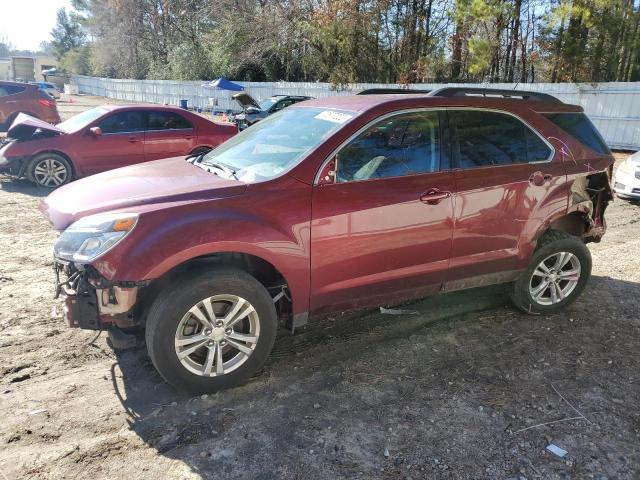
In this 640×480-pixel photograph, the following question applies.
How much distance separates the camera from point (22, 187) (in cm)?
915

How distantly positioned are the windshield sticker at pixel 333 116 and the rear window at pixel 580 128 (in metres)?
1.90

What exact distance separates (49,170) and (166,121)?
224 centimetres

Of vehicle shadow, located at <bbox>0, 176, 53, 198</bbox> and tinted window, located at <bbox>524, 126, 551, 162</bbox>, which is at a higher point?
tinted window, located at <bbox>524, 126, 551, 162</bbox>

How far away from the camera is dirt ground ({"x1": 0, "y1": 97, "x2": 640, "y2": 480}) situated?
2.68m

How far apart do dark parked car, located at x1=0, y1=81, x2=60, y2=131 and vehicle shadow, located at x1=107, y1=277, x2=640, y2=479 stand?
40.1 ft

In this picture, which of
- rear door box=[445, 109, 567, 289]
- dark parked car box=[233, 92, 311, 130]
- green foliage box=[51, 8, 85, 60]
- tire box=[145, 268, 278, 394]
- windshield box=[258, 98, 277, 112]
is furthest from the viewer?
green foliage box=[51, 8, 85, 60]

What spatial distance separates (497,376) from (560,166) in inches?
75.0

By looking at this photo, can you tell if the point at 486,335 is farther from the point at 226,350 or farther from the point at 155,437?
the point at 155,437

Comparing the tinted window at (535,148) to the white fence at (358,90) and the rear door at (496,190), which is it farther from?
the white fence at (358,90)

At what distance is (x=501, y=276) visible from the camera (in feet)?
13.8

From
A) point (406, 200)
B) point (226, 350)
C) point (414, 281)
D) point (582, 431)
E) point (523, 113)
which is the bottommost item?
point (582, 431)

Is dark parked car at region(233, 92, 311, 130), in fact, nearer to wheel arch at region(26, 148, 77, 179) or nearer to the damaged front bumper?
wheel arch at region(26, 148, 77, 179)

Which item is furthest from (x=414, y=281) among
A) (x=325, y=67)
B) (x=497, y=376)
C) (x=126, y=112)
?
(x=325, y=67)

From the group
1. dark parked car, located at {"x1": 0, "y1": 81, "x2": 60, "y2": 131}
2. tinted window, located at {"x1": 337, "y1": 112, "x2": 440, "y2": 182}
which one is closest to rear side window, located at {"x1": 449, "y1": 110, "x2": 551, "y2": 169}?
tinted window, located at {"x1": 337, "y1": 112, "x2": 440, "y2": 182}
